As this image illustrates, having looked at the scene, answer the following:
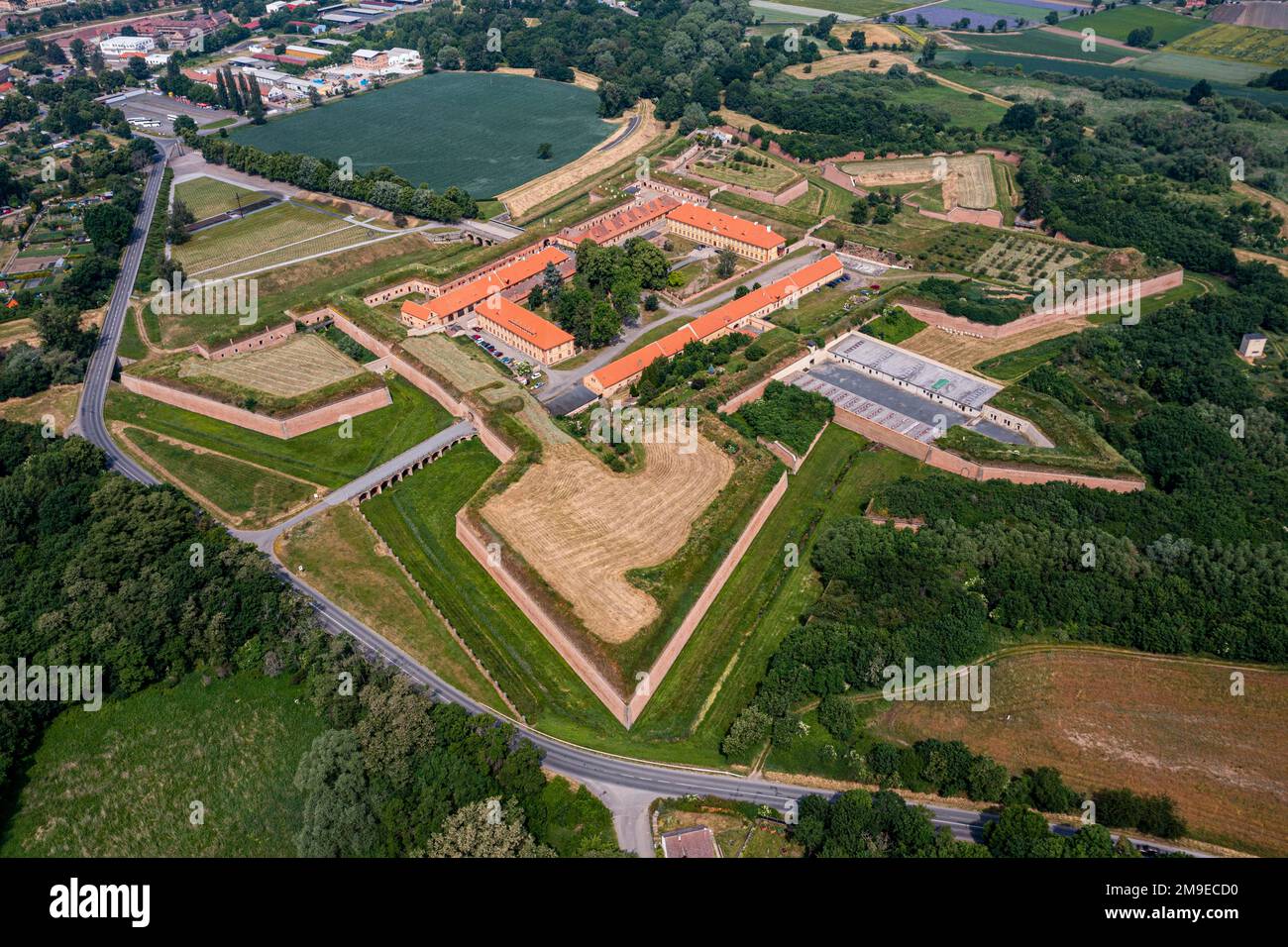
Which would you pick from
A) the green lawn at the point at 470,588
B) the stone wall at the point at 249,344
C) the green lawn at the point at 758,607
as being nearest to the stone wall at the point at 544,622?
the green lawn at the point at 470,588

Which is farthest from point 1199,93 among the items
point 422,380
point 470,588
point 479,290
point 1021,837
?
point 470,588

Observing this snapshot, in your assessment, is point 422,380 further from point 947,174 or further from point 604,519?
point 947,174

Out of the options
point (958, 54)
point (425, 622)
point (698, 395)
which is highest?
point (958, 54)

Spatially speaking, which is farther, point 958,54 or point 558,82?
point 958,54

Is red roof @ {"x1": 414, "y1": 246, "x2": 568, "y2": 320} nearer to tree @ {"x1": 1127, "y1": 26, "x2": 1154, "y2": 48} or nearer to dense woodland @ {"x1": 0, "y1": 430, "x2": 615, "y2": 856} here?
dense woodland @ {"x1": 0, "y1": 430, "x2": 615, "y2": 856}

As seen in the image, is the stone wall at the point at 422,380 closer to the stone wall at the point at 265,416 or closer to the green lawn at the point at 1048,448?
the stone wall at the point at 265,416

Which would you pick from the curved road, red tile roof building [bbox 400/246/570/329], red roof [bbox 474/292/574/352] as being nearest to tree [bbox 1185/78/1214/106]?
red tile roof building [bbox 400/246/570/329]
